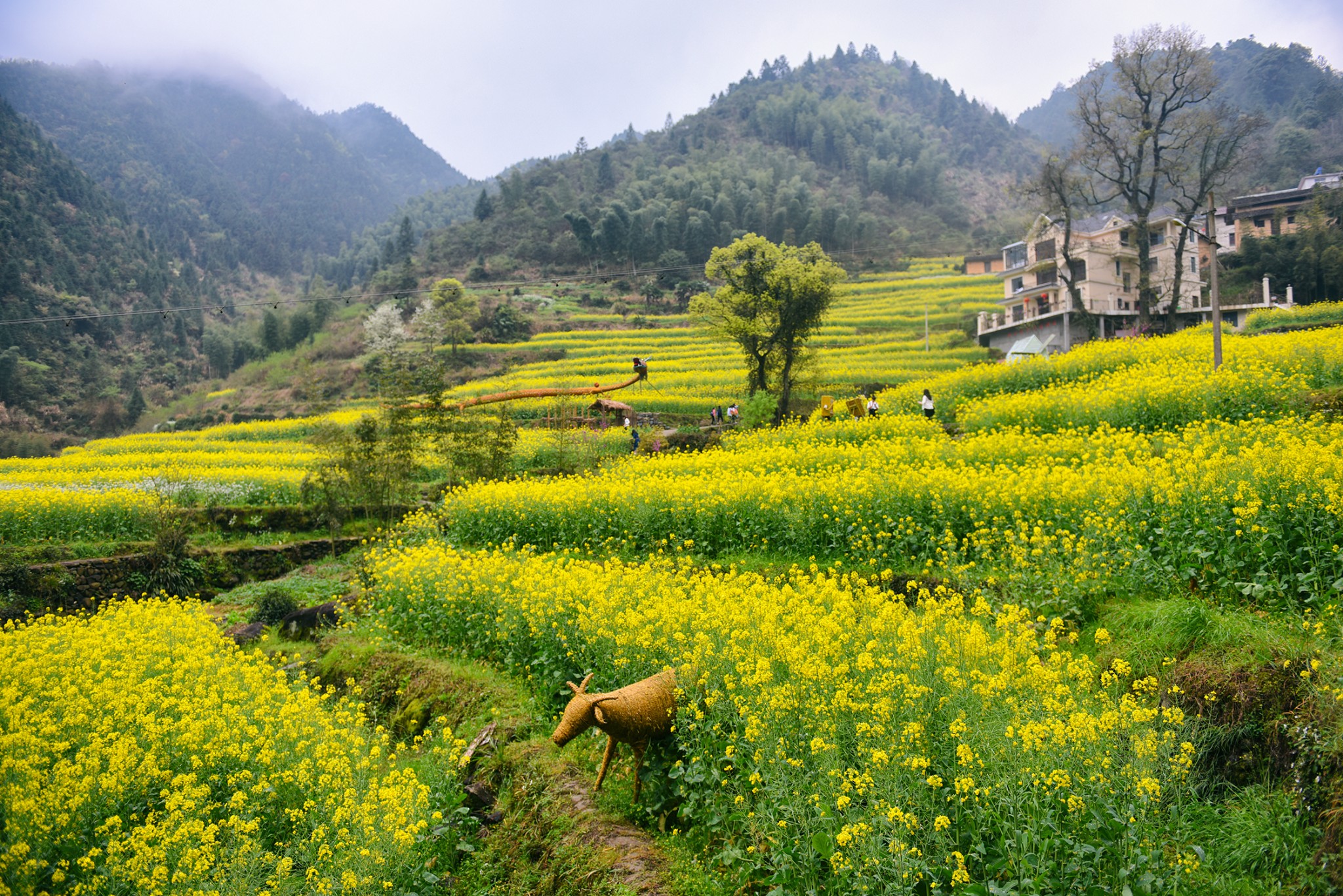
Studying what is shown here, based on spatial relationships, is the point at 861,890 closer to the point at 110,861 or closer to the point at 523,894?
the point at 523,894

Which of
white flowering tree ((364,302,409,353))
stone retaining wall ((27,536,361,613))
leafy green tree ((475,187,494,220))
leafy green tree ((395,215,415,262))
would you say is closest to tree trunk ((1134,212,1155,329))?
stone retaining wall ((27,536,361,613))

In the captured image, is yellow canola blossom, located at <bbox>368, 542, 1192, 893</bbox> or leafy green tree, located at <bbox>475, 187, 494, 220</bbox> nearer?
yellow canola blossom, located at <bbox>368, 542, 1192, 893</bbox>

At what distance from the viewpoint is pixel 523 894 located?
16.8ft

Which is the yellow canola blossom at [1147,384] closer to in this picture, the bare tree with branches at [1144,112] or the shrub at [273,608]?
the bare tree with branches at [1144,112]

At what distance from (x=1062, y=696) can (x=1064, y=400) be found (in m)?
12.7

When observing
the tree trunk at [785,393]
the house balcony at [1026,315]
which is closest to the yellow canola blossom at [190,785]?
the tree trunk at [785,393]

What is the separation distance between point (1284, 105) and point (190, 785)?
101827mm

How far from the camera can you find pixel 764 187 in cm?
8181

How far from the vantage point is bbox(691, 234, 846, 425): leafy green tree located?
84.1ft

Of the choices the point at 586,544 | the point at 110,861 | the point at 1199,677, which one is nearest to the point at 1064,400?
the point at 586,544

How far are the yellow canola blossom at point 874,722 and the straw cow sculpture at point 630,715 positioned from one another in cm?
16

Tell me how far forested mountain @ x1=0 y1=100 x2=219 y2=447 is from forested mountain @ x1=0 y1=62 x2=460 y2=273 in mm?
23751

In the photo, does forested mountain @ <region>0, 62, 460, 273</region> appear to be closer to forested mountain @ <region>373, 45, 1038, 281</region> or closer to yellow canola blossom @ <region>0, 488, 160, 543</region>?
forested mountain @ <region>373, 45, 1038, 281</region>

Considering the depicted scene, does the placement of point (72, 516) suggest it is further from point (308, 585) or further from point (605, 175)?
point (605, 175)
